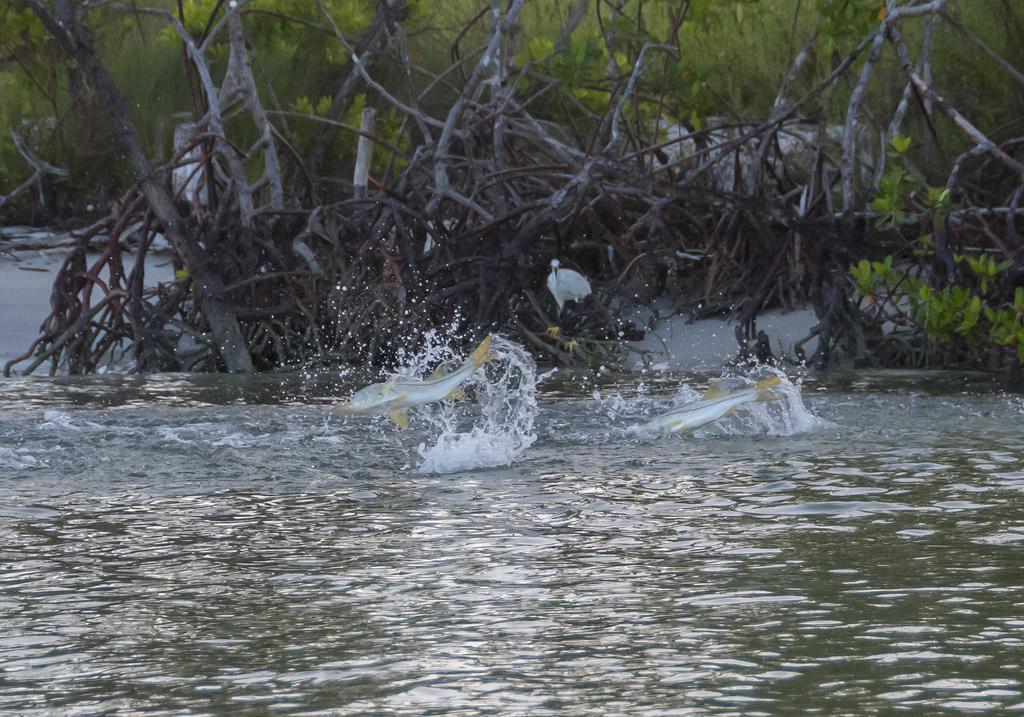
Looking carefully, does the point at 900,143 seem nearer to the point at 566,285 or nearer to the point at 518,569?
the point at 566,285

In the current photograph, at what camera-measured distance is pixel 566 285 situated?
423 inches

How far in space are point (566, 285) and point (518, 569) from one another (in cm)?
623

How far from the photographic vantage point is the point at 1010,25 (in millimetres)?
11148

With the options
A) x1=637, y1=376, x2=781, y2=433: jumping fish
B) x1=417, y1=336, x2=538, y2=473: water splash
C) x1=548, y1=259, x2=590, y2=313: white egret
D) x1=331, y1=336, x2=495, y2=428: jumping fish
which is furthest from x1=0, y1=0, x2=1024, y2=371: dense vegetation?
x1=331, y1=336, x2=495, y2=428: jumping fish

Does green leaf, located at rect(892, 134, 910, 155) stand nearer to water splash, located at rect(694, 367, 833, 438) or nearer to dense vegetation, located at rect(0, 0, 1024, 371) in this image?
dense vegetation, located at rect(0, 0, 1024, 371)

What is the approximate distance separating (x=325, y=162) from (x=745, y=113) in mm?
3710

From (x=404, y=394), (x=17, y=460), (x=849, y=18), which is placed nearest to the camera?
(x=404, y=394)

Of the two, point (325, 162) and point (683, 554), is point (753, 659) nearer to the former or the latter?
point (683, 554)

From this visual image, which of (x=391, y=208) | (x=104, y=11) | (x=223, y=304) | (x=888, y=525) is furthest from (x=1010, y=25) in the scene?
(x=104, y=11)

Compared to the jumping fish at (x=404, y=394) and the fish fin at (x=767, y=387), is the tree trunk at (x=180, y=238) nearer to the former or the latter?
the jumping fish at (x=404, y=394)

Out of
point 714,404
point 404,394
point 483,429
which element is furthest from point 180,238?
point 714,404

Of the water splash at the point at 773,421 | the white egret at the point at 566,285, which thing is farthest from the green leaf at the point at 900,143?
the water splash at the point at 773,421

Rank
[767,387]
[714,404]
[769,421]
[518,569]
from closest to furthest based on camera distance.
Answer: [518,569], [767,387], [714,404], [769,421]

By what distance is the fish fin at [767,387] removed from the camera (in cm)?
615
